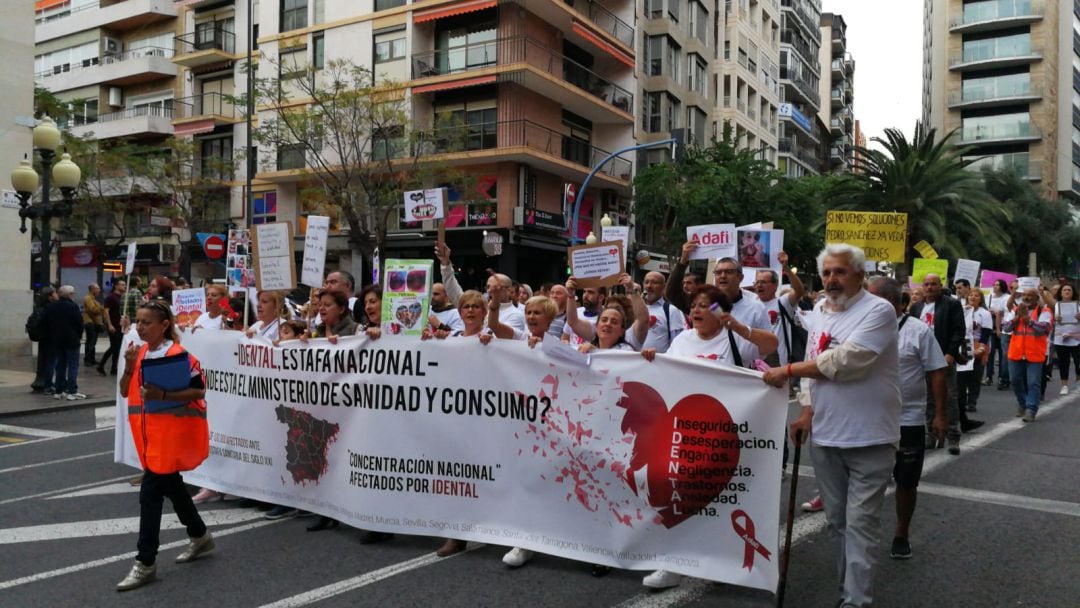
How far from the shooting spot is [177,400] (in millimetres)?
5211

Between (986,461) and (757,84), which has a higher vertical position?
(757,84)

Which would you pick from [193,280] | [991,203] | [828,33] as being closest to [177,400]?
[991,203]

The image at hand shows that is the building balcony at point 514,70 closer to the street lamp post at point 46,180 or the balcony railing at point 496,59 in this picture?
the balcony railing at point 496,59

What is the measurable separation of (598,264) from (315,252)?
138 inches

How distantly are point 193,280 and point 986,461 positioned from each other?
38.2 m

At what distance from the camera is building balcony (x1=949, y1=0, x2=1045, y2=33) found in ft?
215

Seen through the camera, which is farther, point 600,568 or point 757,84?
point 757,84

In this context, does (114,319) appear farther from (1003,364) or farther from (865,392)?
(1003,364)

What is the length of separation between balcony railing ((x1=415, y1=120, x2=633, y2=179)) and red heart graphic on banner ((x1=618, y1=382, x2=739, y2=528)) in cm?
2495

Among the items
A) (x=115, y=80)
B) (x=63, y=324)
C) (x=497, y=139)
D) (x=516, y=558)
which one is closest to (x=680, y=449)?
(x=516, y=558)

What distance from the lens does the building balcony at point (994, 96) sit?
6593 cm

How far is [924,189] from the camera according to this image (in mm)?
31500

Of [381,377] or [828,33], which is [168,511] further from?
[828,33]

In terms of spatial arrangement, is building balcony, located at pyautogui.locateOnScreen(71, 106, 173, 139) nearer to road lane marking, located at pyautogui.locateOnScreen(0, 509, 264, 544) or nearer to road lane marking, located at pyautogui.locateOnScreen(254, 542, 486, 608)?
road lane marking, located at pyautogui.locateOnScreen(0, 509, 264, 544)
